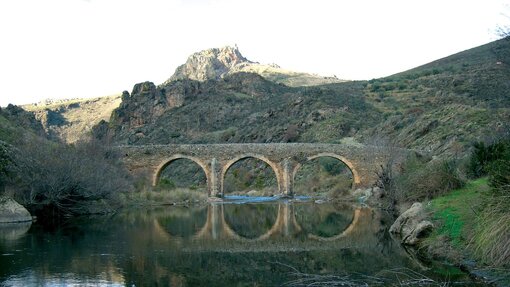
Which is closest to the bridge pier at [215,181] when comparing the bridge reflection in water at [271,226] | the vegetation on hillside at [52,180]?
the bridge reflection in water at [271,226]

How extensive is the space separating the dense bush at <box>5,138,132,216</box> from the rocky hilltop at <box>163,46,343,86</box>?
3237 inches

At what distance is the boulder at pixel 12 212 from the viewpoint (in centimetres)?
1897

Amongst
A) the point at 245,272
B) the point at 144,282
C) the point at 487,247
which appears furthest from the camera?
the point at 245,272

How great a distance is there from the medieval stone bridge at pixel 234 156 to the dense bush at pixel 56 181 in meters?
11.5

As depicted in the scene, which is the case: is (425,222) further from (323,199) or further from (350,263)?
(323,199)

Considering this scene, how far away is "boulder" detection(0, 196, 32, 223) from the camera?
18969mm

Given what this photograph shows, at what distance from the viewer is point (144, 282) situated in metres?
9.77

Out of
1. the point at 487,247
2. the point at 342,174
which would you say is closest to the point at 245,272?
the point at 487,247

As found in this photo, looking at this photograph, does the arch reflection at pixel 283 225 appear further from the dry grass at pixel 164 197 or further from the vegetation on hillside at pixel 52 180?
the dry grass at pixel 164 197

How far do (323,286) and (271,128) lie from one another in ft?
158

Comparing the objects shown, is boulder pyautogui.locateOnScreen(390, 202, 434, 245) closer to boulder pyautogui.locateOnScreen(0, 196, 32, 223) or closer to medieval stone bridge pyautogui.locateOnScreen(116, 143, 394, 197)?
boulder pyautogui.locateOnScreen(0, 196, 32, 223)

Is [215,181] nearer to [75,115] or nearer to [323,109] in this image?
[323,109]

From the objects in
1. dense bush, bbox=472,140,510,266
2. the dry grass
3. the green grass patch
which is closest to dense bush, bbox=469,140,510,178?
the green grass patch

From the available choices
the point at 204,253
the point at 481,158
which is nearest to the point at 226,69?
the point at 481,158
